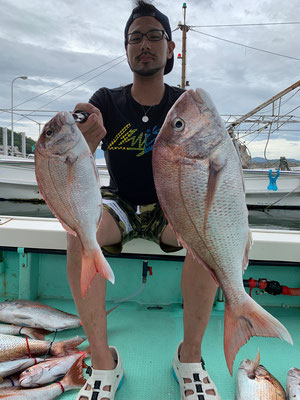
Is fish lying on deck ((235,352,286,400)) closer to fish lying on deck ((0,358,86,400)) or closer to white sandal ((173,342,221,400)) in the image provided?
white sandal ((173,342,221,400))

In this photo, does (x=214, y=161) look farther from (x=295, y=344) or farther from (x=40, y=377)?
(x=295, y=344)

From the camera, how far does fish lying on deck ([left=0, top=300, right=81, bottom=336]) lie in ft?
7.68

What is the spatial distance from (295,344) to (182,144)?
1.86 m

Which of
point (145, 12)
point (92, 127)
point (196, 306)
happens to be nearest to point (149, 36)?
point (145, 12)

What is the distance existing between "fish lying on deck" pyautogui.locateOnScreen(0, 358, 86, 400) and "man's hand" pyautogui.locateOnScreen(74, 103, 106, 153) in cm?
A: 129

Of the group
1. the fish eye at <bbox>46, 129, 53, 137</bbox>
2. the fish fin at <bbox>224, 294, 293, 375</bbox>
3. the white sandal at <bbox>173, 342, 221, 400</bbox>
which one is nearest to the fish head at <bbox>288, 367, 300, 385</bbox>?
the white sandal at <bbox>173, 342, 221, 400</bbox>

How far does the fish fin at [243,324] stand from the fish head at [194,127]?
62 centimetres

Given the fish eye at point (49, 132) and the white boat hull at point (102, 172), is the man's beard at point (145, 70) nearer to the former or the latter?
the fish eye at point (49, 132)

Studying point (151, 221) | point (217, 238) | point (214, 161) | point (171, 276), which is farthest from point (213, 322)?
point (214, 161)

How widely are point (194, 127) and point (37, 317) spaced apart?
1.95 meters

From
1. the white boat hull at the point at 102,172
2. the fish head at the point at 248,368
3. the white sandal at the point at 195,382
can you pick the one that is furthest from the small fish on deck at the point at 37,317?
the white boat hull at the point at 102,172

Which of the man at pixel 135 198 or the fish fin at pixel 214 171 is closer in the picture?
the fish fin at pixel 214 171

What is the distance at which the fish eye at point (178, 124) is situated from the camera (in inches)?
46.9

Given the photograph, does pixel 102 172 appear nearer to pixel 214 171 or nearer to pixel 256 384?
pixel 256 384
